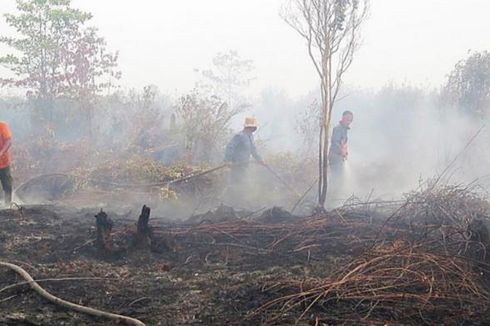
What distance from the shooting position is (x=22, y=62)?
16.7m

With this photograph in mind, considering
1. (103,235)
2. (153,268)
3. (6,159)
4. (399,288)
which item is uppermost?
(6,159)

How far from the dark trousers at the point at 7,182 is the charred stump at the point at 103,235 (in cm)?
407

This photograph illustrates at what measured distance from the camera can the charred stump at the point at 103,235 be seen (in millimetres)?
6106

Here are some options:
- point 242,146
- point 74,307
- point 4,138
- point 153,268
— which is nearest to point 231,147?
point 242,146

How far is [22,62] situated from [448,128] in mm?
13665

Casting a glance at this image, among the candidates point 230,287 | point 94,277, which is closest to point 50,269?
point 94,277

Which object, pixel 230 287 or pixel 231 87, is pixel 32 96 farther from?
pixel 231 87

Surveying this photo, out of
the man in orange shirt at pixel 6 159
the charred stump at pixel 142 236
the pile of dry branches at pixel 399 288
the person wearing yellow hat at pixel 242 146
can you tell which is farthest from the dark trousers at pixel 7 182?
the pile of dry branches at pixel 399 288

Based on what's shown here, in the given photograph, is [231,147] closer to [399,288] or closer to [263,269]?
[263,269]

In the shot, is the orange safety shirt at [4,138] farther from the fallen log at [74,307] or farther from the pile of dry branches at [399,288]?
the pile of dry branches at [399,288]

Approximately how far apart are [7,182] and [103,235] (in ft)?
13.7

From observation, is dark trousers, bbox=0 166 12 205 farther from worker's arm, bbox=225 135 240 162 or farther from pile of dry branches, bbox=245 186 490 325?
pile of dry branches, bbox=245 186 490 325

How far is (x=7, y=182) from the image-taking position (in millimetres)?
9383

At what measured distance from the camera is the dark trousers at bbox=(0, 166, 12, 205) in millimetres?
9312
